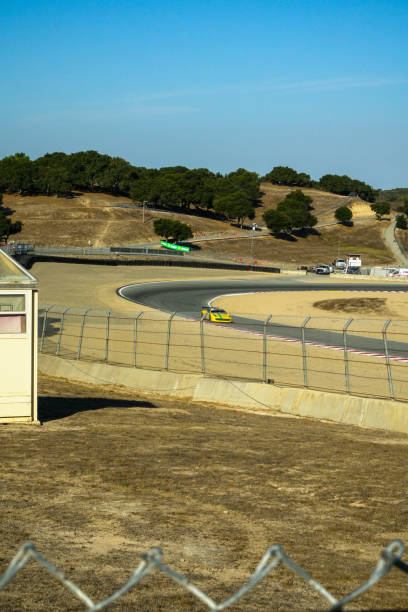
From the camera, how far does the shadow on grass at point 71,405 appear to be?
17.7 meters

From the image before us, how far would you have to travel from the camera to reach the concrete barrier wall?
60.1 ft

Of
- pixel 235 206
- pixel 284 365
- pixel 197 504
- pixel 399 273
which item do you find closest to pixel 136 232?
pixel 235 206

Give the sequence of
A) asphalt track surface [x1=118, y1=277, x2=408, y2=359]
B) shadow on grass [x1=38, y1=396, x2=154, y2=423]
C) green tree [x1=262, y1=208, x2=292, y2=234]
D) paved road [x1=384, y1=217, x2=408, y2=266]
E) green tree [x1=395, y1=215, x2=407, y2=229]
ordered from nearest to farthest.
Result: 1. shadow on grass [x1=38, y1=396, x2=154, y2=423]
2. asphalt track surface [x1=118, y1=277, x2=408, y2=359]
3. paved road [x1=384, y1=217, x2=408, y2=266]
4. green tree [x1=262, y1=208, x2=292, y2=234]
5. green tree [x1=395, y1=215, x2=407, y2=229]

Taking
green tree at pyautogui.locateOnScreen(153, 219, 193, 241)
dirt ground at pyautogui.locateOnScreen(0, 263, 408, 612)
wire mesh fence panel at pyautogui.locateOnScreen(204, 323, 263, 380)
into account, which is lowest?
wire mesh fence panel at pyautogui.locateOnScreen(204, 323, 263, 380)

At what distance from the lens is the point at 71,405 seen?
19.7 meters

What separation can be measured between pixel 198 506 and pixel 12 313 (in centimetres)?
717

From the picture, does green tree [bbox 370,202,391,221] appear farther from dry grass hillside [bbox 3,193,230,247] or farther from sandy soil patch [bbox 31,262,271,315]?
sandy soil patch [bbox 31,262,271,315]

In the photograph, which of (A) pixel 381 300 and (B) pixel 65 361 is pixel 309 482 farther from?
(A) pixel 381 300

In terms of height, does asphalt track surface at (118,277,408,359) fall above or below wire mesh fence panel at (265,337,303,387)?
below

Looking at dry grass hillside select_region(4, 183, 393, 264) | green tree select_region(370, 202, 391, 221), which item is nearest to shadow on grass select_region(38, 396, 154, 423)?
dry grass hillside select_region(4, 183, 393, 264)

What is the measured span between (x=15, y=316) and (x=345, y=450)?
7661mm

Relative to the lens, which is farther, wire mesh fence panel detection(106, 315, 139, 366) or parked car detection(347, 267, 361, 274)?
parked car detection(347, 267, 361, 274)

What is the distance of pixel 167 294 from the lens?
66.2m

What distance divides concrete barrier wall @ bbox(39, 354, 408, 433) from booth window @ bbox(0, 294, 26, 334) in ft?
27.2
